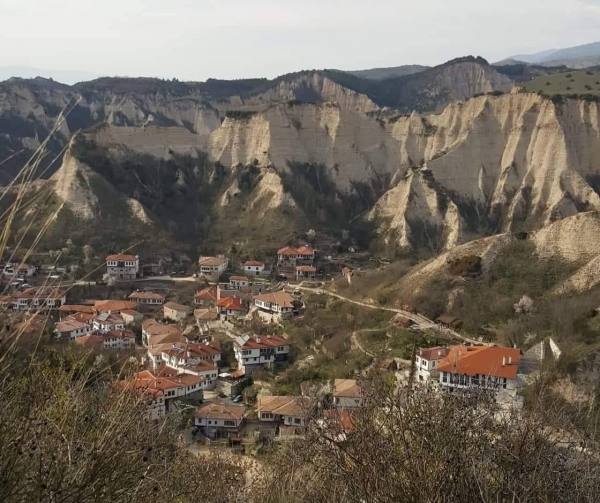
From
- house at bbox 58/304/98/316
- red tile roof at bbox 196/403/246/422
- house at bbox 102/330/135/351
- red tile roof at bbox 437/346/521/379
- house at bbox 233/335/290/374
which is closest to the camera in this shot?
red tile roof at bbox 437/346/521/379

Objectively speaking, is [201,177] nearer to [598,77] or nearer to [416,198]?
[416,198]

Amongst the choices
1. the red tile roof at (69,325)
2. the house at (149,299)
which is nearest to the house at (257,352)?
the red tile roof at (69,325)

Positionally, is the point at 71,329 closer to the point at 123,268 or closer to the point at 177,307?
the point at 177,307

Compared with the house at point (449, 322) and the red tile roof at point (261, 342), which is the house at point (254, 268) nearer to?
the red tile roof at point (261, 342)

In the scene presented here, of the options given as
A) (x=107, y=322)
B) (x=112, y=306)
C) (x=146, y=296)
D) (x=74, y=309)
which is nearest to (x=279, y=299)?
(x=107, y=322)

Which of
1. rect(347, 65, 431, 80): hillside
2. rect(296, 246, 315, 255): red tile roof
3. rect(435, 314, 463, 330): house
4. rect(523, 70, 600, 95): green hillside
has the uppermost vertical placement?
rect(347, 65, 431, 80): hillside

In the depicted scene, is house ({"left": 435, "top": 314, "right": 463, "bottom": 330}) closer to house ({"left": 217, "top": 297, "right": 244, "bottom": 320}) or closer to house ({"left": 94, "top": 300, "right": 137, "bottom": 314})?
house ({"left": 217, "top": 297, "right": 244, "bottom": 320})

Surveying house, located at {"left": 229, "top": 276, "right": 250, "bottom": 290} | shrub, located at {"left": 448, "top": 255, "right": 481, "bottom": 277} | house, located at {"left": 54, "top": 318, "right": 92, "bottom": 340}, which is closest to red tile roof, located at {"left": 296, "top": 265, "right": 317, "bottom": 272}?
house, located at {"left": 229, "top": 276, "right": 250, "bottom": 290}
